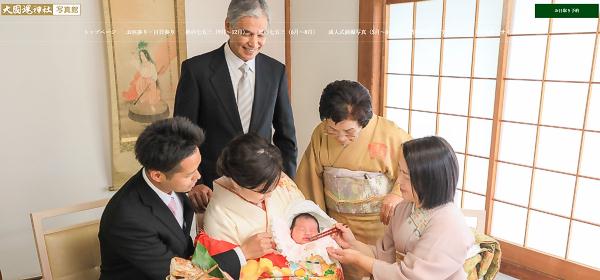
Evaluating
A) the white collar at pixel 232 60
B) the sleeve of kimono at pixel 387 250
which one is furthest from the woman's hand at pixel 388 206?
the white collar at pixel 232 60

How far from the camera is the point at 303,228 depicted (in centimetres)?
162

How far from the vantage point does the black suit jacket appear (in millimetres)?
2043

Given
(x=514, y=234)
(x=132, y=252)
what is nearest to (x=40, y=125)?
(x=132, y=252)

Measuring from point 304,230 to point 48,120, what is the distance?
2.36m

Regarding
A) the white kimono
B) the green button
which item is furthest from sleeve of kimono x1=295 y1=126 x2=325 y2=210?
the green button

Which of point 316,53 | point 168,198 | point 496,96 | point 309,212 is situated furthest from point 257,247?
point 316,53

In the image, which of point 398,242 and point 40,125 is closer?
point 398,242

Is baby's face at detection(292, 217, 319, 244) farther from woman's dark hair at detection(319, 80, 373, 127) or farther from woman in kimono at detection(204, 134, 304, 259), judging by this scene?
woman's dark hair at detection(319, 80, 373, 127)

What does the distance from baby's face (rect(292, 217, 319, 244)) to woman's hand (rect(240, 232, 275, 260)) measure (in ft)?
0.36

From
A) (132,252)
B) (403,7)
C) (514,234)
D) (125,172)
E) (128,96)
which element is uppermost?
(403,7)

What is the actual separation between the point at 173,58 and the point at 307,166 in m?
1.97

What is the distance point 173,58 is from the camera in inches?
138

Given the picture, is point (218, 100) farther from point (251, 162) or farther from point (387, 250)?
point (387, 250)

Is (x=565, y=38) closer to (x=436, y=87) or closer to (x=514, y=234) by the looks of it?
(x=436, y=87)
